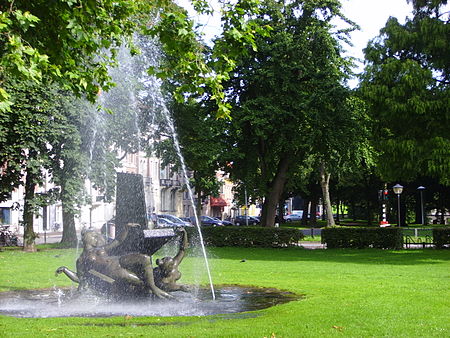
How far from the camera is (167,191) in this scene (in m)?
84.4

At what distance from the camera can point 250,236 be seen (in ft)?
114

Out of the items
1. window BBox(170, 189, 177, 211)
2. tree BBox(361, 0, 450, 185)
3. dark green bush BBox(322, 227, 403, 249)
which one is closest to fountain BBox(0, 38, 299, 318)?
tree BBox(361, 0, 450, 185)

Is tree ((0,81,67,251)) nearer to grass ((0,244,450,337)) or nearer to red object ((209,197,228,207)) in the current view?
grass ((0,244,450,337))

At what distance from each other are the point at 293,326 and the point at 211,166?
28.1 meters

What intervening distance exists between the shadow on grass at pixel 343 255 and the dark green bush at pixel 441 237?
1119 mm

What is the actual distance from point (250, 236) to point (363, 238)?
20.2ft

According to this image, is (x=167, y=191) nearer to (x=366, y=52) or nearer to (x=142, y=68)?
(x=142, y=68)

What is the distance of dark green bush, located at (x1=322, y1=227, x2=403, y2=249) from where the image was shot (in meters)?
32.7

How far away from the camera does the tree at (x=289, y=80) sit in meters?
34.2

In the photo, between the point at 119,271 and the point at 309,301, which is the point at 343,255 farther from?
the point at 119,271

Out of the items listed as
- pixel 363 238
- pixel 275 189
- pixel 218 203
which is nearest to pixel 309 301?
pixel 363 238

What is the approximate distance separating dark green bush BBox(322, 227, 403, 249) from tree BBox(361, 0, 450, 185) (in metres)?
4.70

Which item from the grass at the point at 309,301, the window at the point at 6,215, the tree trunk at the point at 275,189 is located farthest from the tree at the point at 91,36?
the window at the point at 6,215

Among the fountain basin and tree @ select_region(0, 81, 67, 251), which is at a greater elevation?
tree @ select_region(0, 81, 67, 251)
